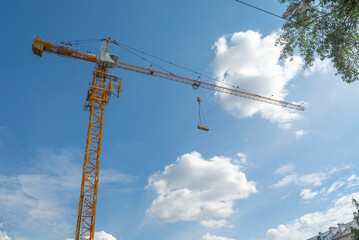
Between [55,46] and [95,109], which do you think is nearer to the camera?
[95,109]

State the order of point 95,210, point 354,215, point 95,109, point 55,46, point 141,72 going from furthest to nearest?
point 141,72 → point 55,46 → point 95,109 → point 95,210 → point 354,215

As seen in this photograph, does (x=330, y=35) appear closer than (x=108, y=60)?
Yes

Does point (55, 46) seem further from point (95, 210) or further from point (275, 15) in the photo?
point (275, 15)

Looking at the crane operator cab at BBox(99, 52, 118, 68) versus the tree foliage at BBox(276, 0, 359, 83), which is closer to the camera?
the tree foliage at BBox(276, 0, 359, 83)

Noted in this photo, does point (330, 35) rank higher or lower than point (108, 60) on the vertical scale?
lower

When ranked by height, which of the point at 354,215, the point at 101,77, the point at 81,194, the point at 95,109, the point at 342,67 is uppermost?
the point at 101,77

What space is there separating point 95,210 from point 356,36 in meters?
34.5

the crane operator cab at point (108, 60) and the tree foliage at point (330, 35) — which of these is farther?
the crane operator cab at point (108, 60)

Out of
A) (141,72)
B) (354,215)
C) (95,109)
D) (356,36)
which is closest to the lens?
(356,36)

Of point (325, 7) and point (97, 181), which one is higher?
point (97, 181)

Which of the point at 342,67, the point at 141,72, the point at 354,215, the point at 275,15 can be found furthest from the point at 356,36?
the point at 141,72

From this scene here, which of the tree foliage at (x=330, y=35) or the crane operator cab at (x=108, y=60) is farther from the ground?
the crane operator cab at (x=108, y=60)

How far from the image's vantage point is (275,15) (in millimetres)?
15672

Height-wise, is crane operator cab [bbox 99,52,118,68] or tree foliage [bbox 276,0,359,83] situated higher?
crane operator cab [bbox 99,52,118,68]
